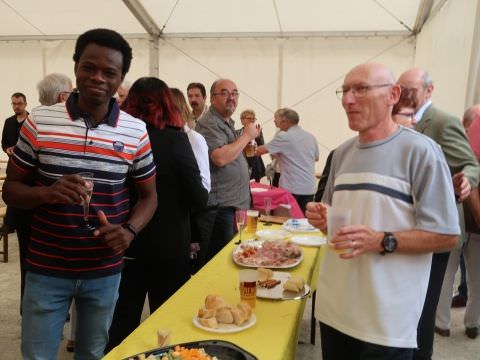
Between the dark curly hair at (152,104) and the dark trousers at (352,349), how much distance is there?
1.07 m

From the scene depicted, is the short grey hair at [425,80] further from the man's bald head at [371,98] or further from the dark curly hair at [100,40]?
the dark curly hair at [100,40]

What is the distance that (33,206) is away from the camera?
1.27 metres

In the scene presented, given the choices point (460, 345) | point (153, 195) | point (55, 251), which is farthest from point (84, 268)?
point (460, 345)

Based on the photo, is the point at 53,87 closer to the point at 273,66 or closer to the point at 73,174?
the point at 73,174

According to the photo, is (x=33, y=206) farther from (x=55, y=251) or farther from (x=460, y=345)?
(x=460, y=345)

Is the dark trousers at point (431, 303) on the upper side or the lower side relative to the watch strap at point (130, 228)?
lower

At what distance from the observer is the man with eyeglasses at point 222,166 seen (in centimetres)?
266

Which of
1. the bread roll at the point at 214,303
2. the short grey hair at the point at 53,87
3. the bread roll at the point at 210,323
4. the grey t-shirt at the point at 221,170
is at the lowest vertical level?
the bread roll at the point at 210,323

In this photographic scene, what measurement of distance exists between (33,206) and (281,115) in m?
3.40

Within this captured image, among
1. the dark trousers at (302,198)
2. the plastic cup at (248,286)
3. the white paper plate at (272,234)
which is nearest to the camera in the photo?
the plastic cup at (248,286)

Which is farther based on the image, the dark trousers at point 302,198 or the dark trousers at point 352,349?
the dark trousers at point 302,198

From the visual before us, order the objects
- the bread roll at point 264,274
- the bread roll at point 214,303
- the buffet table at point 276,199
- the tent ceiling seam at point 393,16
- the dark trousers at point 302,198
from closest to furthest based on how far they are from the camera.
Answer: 1. the bread roll at point 214,303
2. the bread roll at point 264,274
3. the buffet table at point 276,199
4. the dark trousers at point 302,198
5. the tent ceiling seam at point 393,16

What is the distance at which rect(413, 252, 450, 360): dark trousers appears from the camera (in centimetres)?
192

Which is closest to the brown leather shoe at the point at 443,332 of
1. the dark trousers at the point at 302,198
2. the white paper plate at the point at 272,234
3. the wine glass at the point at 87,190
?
the white paper plate at the point at 272,234
